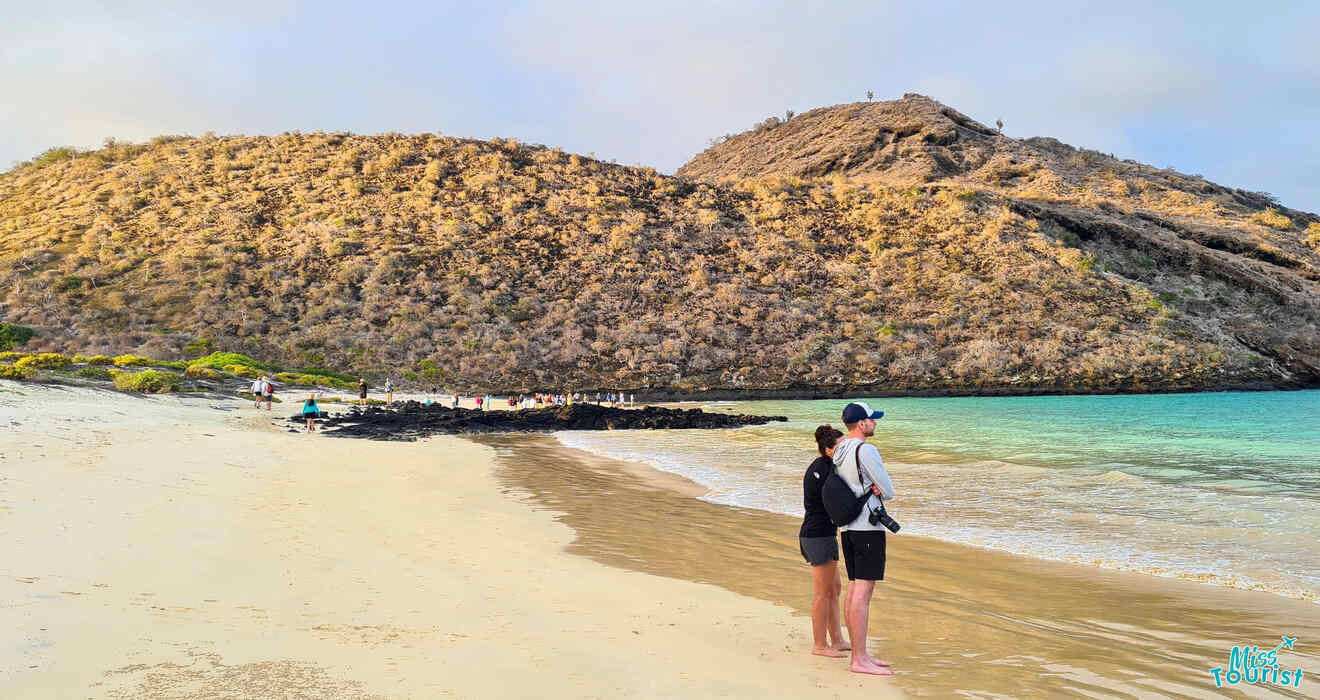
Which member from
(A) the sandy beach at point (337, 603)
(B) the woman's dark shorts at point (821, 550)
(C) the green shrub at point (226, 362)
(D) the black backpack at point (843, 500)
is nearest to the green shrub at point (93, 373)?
(C) the green shrub at point (226, 362)

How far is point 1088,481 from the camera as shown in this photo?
16.3m

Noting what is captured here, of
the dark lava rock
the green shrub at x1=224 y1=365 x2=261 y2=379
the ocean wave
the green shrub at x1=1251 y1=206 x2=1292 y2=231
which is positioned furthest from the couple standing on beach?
the green shrub at x1=1251 y1=206 x2=1292 y2=231

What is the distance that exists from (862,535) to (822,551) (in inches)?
20.9

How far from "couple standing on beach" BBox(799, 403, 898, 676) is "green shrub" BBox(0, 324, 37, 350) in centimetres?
5716

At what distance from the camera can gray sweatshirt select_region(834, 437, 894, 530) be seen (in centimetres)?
576

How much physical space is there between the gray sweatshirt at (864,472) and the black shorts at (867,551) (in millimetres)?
48

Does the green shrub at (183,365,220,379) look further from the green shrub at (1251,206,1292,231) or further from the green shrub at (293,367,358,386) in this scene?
the green shrub at (1251,206,1292,231)

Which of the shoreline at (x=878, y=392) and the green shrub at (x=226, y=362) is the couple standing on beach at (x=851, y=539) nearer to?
the green shrub at (x=226, y=362)

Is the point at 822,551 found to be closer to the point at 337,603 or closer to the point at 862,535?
the point at 862,535

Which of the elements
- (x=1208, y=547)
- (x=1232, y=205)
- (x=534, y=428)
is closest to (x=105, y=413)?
(x=534, y=428)

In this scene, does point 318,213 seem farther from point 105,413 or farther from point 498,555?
point 498,555

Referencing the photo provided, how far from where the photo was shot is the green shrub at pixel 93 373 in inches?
1082

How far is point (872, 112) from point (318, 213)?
247 feet

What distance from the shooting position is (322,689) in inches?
188
